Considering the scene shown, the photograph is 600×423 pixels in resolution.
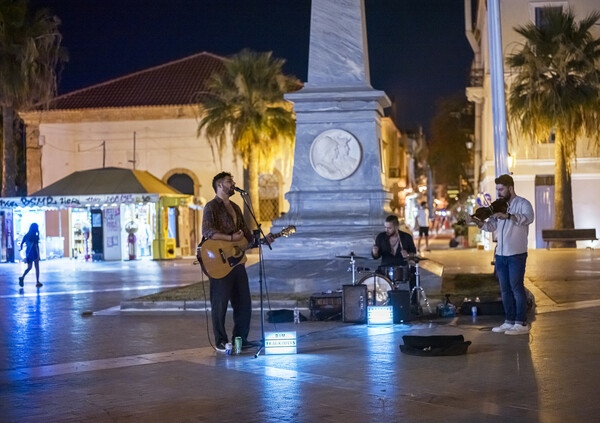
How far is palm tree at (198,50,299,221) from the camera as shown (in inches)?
1460

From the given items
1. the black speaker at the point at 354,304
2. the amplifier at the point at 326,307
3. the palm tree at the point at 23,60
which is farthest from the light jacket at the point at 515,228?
the palm tree at the point at 23,60

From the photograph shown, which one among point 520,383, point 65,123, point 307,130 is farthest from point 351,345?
point 65,123

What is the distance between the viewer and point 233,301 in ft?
32.7

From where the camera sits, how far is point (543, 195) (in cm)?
3712

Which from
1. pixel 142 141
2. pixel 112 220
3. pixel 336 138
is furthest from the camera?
pixel 142 141

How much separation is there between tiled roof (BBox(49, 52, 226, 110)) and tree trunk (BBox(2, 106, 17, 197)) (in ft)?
28.4

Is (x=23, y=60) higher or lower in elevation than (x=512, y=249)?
higher

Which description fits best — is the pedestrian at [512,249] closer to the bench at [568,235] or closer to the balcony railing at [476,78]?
the bench at [568,235]

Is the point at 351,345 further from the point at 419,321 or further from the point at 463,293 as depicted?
the point at 463,293

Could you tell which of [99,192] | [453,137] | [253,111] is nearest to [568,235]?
[253,111]

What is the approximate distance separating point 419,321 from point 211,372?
4082mm

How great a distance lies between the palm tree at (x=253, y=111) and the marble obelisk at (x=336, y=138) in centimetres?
2045

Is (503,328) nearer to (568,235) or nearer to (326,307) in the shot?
(326,307)

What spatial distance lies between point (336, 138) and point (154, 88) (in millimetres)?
31795
